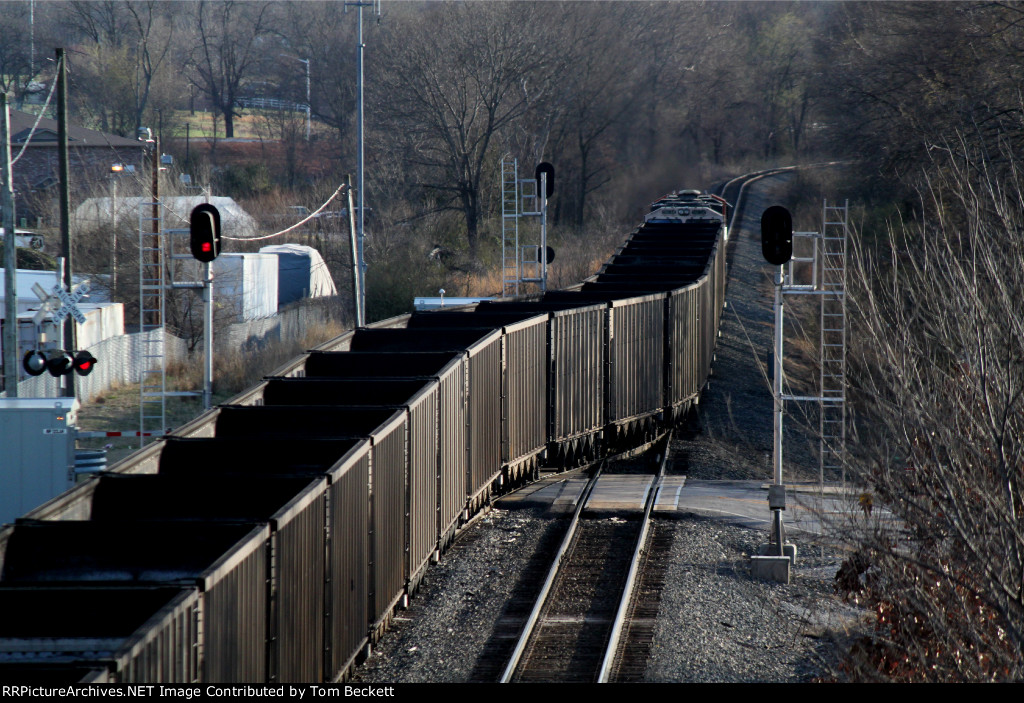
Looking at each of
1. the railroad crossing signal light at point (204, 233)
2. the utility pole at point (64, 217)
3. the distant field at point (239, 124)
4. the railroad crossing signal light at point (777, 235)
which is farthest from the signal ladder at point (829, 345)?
the distant field at point (239, 124)

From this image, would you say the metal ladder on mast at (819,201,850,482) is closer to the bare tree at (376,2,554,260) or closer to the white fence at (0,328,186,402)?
the white fence at (0,328,186,402)

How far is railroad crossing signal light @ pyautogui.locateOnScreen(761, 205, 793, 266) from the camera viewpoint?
11.9m

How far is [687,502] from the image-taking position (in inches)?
565

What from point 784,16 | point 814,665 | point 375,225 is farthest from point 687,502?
point 784,16

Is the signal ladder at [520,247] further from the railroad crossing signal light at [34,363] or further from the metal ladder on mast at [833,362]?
the railroad crossing signal light at [34,363]

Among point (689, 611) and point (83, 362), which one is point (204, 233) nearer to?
point (83, 362)

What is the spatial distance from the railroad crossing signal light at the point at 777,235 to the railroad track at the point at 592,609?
3678mm

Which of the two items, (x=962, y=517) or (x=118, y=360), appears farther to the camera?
(x=118, y=360)

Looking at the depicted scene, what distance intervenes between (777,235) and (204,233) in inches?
317

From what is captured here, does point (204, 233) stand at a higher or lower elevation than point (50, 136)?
lower

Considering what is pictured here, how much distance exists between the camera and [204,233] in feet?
48.6

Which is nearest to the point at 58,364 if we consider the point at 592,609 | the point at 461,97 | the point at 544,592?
the point at 544,592

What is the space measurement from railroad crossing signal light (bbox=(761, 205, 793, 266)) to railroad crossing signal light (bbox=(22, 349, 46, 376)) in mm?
14252

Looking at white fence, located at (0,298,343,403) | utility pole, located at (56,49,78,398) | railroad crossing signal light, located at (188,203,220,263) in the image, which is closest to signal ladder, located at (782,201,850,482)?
railroad crossing signal light, located at (188,203,220,263)
